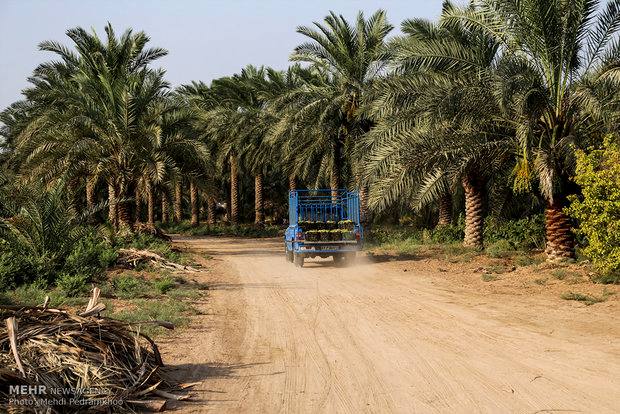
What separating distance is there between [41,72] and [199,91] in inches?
615

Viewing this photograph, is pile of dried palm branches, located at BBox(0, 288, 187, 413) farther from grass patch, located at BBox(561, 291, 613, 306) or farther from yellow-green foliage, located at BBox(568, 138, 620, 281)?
yellow-green foliage, located at BBox(568, 138, 620, 281)

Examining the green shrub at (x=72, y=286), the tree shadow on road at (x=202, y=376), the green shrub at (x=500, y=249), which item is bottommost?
the tree shadow on road at (x=202, y=376)

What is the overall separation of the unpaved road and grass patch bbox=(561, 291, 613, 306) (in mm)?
562

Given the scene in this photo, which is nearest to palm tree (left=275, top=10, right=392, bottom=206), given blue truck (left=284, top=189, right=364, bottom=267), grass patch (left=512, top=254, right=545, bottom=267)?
blue truck (left=284, top=189, right=364, bottom=267)

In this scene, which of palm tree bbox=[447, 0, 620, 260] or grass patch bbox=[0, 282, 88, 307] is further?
palm tree bbox=[447, 0, 620, 260]

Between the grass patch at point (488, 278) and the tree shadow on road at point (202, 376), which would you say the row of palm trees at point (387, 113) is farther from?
the tree shadow on road at point (202, 376)

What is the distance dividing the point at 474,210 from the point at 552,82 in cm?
683

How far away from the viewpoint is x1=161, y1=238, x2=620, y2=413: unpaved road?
19.5ft

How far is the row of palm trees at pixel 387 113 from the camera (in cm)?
1456

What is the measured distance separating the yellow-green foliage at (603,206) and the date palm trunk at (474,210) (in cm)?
720

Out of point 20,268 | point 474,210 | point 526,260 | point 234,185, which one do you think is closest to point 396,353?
point 20,268

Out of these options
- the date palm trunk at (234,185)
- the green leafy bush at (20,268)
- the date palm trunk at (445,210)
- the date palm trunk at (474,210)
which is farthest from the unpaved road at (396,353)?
the date palm trunk at (234,185)

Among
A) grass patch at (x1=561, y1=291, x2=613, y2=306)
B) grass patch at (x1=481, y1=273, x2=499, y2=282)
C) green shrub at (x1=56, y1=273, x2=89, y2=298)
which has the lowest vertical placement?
grass patch at (x1=561, y1=291, x2=613, y2=306)

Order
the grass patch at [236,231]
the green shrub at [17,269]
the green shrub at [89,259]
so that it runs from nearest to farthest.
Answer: the green shrub at [17,269], the green shrub at [89,259], the grass patch at [236,231]
